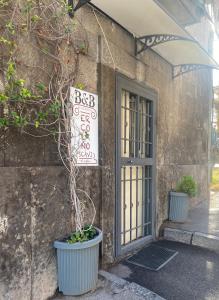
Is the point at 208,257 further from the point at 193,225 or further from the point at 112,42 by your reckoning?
the point at 112,42

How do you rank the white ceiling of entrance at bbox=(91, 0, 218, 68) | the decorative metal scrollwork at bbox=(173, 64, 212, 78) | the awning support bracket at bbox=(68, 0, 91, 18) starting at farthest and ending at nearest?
the decorative metal scrollwork at bbox=(173, 64, 212, 78) → the white ceiling of entrance at bbox=(91, 0, 218, 68) → the awning support bracket at bbox=(68, 0, 91, 18)

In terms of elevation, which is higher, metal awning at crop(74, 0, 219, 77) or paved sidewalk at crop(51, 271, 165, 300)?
metal awning at crop(74, 0, 219, 77)

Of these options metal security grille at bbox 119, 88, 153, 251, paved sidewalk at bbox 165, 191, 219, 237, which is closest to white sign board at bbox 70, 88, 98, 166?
metal security grille at bbox 119, 88, 153, 251

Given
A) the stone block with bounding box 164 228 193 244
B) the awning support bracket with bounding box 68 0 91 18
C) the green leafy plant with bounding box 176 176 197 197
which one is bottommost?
the stone block with bounding box 164 228 193 244

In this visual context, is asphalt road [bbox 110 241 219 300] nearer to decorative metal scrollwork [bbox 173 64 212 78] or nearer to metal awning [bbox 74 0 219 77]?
metal awning [bbox 74 0 219 77]

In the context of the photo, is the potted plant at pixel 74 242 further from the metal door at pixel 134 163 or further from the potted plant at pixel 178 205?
the potted plant at pixel 178 205

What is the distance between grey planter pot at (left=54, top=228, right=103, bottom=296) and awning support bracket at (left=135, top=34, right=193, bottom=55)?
3116mm

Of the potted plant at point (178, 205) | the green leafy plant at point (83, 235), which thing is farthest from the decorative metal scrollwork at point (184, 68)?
the green leafy plant at point (83, 235)

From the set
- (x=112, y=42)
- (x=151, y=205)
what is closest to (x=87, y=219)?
(x=151, y=205)

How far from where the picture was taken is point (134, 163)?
4645mm

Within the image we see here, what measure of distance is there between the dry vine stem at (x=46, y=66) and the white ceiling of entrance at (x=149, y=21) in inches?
29.0

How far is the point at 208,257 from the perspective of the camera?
4445mm

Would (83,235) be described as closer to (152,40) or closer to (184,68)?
(152,40)

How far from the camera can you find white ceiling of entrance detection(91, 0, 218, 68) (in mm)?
3568
